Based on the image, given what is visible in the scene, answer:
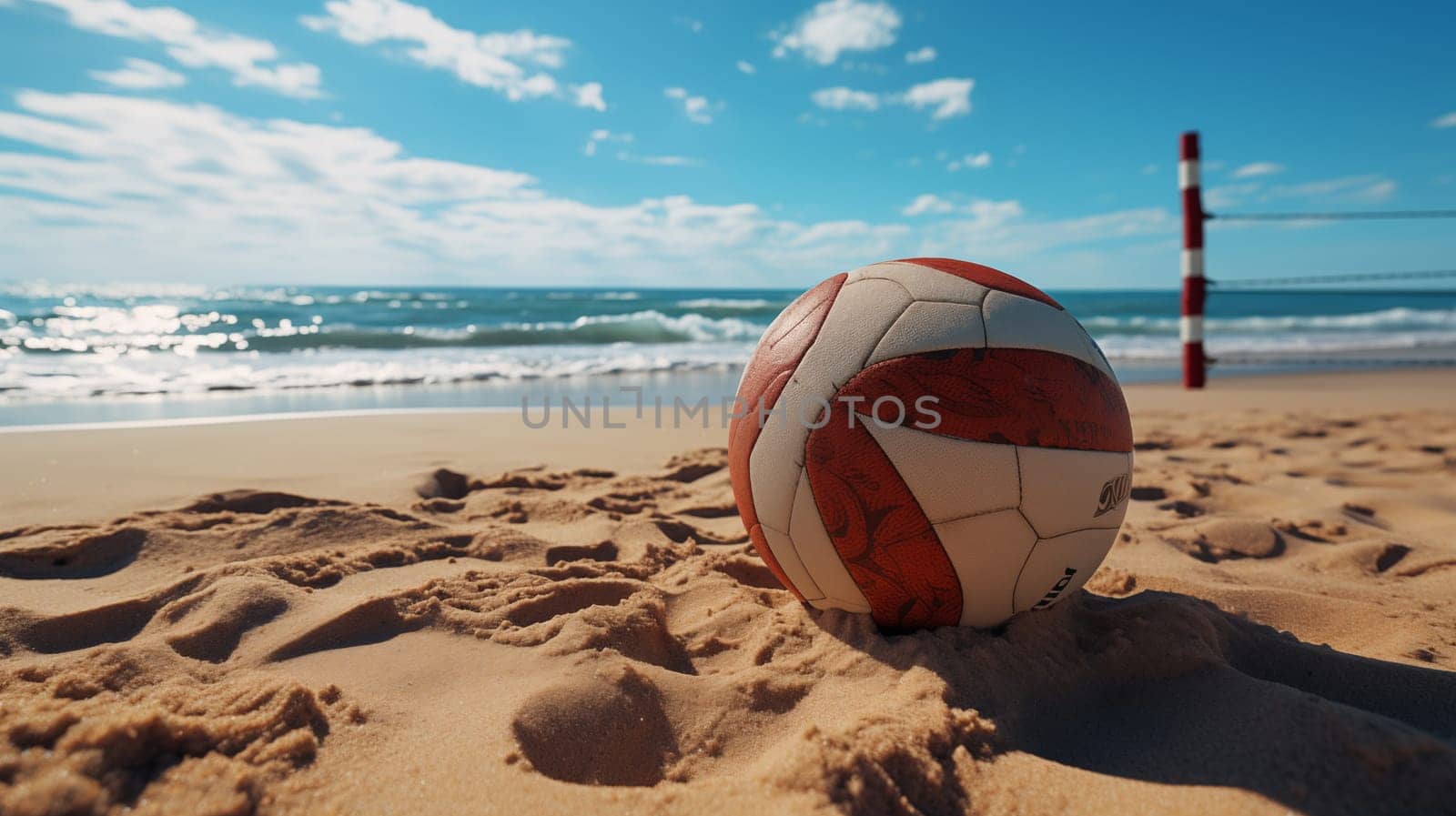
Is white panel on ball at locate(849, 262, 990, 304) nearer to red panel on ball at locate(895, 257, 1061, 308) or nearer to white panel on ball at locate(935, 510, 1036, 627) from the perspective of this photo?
red panel on ball at locate(895, 257, 1061, 308)

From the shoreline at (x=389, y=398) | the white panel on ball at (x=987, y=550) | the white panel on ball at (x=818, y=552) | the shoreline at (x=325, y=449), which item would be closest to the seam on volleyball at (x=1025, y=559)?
the white panel on ball at (x=987, y=550)

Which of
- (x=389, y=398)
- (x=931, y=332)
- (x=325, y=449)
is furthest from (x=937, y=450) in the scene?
(x=389, y=398)

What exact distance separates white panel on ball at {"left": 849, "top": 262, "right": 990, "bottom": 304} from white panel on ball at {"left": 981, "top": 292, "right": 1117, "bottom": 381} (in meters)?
0.05

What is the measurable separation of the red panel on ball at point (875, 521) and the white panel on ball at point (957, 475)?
0.04m

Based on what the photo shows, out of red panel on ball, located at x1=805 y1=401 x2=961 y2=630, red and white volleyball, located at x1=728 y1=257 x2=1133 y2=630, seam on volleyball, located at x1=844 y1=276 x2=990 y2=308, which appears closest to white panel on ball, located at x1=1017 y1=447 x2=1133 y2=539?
red and white volleyball, located at x1=728 y1=257 x2=1133 y2=630

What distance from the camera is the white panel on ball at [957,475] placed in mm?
1905

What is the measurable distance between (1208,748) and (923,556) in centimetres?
67

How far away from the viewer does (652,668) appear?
2012 mm

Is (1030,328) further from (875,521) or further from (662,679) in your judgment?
(662,679)

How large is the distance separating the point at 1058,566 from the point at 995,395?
47 cm

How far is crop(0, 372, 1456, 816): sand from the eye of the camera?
4.98 ft

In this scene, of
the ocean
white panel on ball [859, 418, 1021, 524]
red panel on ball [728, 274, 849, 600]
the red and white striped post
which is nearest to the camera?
white panel on ball [859, 418, 1021, 524]

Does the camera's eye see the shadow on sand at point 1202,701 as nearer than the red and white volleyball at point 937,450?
Yes

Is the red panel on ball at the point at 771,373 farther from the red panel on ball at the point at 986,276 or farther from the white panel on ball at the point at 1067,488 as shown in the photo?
the white panel on ball at the point at 1067,488
